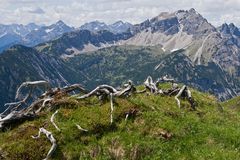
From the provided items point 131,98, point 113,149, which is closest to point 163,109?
point 131,98

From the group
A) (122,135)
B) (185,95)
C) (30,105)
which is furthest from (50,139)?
(185,95)

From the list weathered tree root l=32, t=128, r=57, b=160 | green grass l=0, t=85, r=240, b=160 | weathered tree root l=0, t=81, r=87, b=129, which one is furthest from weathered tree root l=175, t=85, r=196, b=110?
weathered tree root l=32, t=128, r=57, b=160

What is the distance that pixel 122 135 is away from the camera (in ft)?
76.7

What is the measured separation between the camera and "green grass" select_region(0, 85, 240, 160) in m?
21.7

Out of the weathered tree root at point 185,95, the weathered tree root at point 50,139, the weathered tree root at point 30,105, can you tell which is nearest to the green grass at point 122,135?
the weathered tree root at point 50,139

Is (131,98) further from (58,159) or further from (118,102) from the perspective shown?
(58,159)

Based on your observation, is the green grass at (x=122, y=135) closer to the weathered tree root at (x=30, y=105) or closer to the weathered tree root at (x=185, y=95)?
the weathered tree root at (x=30, y=105)

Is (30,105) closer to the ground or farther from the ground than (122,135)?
farther from the ground

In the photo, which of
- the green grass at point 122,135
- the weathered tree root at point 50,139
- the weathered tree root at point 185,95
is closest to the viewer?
the weathered tree root at point 50,139

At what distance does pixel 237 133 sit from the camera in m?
25.2

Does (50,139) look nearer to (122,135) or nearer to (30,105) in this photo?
(122,135)

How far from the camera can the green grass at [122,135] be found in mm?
21734

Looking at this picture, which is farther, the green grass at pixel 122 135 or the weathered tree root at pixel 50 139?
the green grass at pixel 122 135

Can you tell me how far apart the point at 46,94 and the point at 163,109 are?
7.43 metres
